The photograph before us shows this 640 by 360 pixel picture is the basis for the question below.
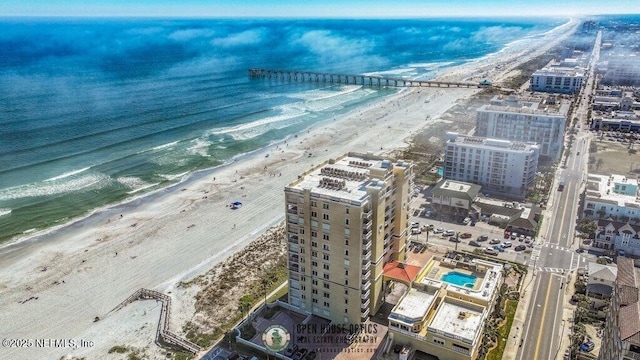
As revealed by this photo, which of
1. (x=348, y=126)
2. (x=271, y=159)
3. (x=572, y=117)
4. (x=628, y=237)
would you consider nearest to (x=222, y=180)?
(x=271, y=159)

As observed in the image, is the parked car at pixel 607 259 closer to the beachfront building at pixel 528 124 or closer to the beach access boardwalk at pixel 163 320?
the beachfront building at pixel 528 124

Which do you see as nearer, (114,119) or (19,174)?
(19,174)

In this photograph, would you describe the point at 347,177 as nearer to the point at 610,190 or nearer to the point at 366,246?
the point at 366,246

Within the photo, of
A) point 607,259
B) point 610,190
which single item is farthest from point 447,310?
point 610,190

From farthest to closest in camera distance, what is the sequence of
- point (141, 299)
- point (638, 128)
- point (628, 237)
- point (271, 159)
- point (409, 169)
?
point (638, 128)
point (271, 159)
point (628, 237)
point (141, 299)
point (409, 169)

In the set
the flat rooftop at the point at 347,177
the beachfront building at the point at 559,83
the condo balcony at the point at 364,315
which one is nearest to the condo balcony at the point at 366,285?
the condo balcony at the point at 364,315

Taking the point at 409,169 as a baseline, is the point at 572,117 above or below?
below

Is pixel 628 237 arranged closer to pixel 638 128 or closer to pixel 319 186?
pixel 319 186

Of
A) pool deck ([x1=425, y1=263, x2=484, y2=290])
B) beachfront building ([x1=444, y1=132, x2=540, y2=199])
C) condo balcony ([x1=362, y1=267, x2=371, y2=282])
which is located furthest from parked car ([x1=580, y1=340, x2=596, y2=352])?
beachfront building ([x1=444, y1=132, x2=540, y2=199])
